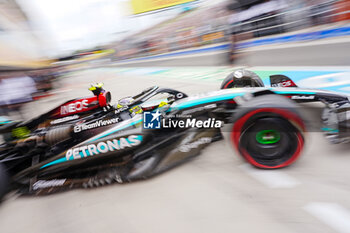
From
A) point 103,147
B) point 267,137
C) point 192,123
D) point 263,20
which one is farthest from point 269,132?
point 263,20

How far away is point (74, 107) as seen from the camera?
2.90 m

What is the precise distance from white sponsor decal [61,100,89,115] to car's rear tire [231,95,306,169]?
2018mm

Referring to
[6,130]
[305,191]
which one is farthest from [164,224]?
[6,130]

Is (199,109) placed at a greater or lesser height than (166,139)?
greater

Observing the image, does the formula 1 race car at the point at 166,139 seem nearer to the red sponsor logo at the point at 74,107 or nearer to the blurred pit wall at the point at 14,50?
the red sponsor logo at the point at 74,107

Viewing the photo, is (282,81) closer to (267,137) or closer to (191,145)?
(267,137)

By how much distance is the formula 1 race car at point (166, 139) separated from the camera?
1.83 metres

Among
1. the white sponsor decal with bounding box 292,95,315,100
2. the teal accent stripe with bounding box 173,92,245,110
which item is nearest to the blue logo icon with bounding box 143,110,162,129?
the teal accent stripe with bounding box 173,92,245,110

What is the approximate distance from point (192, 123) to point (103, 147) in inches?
36.4

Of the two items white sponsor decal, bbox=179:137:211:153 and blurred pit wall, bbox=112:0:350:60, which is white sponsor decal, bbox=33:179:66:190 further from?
blurred pit wall, bbox=112:0:350:60

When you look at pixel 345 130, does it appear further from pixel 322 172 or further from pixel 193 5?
pixel 193 5

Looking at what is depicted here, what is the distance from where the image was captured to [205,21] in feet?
65.9

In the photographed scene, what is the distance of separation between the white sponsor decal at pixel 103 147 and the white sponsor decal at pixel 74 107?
33.7 inches

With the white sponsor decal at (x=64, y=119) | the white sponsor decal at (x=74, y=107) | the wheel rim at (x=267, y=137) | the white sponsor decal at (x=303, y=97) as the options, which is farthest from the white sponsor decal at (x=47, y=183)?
the white sponsor decal at (x=303, y=97)
